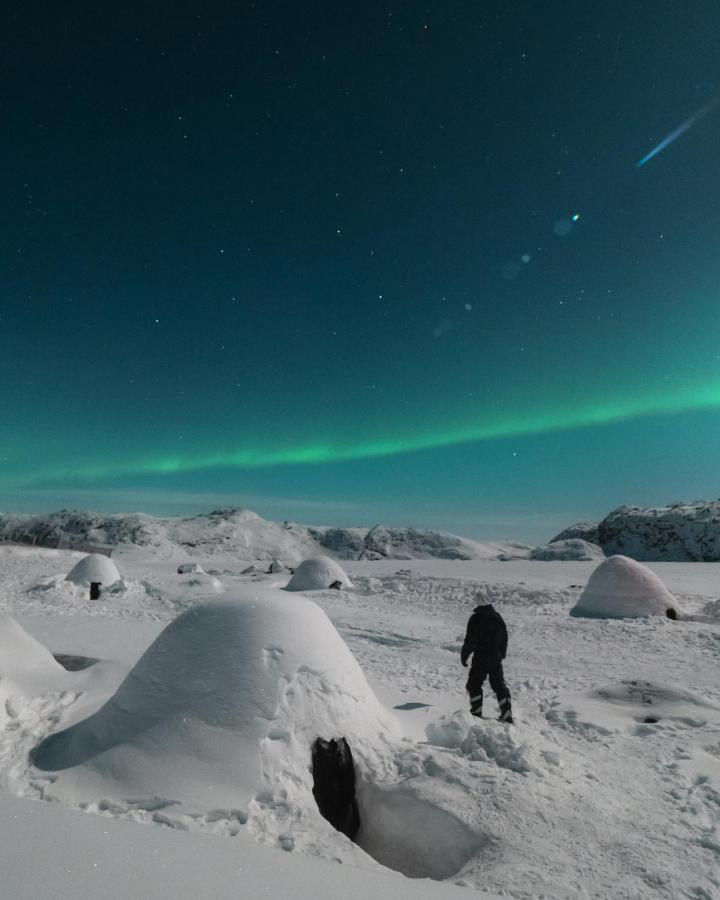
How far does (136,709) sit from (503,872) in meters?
3.14

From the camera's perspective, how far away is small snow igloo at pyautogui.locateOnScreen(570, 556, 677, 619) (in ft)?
50.3

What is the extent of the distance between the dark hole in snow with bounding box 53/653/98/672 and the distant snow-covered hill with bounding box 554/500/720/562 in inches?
3032

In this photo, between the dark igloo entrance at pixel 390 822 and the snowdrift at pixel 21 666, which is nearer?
the dark igloo entrance at pixel 390 822

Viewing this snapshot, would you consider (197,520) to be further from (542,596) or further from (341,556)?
(542,596)

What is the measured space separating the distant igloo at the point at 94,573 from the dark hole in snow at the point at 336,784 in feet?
62.7

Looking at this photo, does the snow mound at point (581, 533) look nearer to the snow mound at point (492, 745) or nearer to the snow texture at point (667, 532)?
the snow texture at point (667, 532)

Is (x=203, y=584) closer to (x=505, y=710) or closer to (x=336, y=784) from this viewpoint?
(x=505, y=710)

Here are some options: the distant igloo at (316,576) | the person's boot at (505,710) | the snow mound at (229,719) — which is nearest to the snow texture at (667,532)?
the distant igloo at (316,576)

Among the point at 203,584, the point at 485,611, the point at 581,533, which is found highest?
the point at 581,533

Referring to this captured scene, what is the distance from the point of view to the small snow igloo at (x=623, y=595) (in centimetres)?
1534

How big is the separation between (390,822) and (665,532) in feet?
283

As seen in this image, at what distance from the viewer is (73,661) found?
920cm

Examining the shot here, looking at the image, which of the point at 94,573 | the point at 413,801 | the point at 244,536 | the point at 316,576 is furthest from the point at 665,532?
the point at 413,801

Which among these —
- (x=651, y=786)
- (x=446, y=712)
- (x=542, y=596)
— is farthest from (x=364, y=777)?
(x=542, y=596)
